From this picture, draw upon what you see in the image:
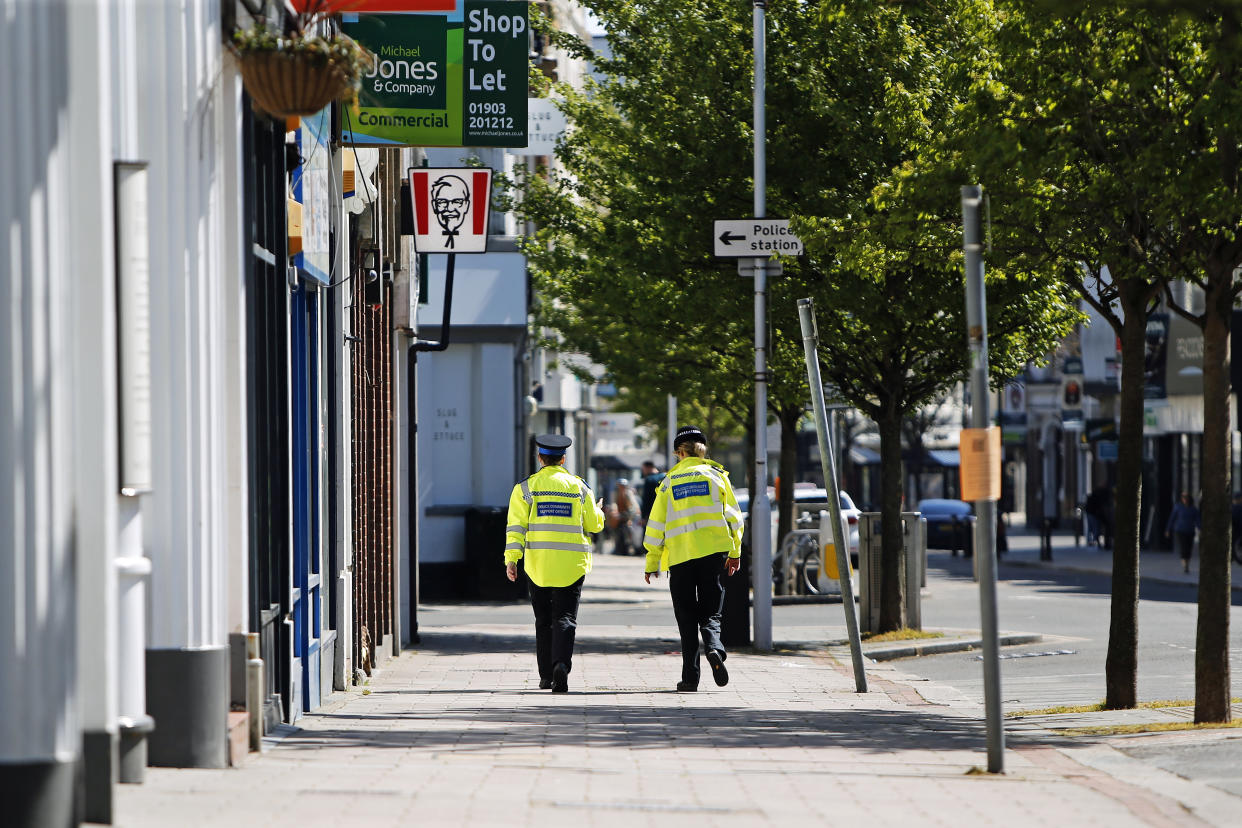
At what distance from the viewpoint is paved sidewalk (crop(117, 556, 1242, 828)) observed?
6.59 m

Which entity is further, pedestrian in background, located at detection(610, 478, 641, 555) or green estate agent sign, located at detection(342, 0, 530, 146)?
pedestrian in background, located at detection(610, 478, 641, 555)

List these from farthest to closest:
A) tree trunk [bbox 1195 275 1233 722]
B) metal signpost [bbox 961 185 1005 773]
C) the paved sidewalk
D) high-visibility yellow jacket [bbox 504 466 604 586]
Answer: high-visibility yellow jacket [bbox 504 466 604 586], tree trunk [bbox 1195 275 1233 722], metal signpost [bbox 961 185 1005 773], the paved sidewalk

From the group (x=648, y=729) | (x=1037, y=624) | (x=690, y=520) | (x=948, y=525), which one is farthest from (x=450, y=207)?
(x=948, y=525)

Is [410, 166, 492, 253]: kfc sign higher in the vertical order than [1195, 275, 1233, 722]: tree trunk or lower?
higher

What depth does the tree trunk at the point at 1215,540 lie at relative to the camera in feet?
34.0

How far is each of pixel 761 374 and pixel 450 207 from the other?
3.20m

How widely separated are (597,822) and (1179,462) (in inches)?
1592

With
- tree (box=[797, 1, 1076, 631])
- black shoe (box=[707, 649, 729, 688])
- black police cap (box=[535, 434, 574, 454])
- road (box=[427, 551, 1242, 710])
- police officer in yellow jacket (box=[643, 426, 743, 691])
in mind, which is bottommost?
road (box=[427, 551, 1242, 710])

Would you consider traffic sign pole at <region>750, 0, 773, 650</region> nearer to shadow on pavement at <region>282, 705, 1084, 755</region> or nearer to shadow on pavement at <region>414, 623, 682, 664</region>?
shadow on pavement at <region>414, 623, 682, 664</region>

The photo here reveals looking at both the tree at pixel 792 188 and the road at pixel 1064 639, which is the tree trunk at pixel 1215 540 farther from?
the tree at pixel 792 188

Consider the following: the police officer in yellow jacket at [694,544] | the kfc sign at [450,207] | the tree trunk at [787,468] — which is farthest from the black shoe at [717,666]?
the tree trunk at [787,468]

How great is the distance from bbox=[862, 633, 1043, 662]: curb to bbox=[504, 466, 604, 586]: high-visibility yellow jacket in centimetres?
487

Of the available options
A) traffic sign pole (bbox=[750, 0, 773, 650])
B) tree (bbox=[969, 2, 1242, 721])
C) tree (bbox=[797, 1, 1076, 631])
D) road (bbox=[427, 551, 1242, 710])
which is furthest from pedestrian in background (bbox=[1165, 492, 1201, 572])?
tree (bbox=[969, 2, 1242, 721])

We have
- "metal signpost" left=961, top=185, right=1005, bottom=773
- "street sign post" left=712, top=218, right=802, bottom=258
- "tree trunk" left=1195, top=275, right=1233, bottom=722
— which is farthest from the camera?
"street sign post" left=712, top=218, right=802, bottom=258
